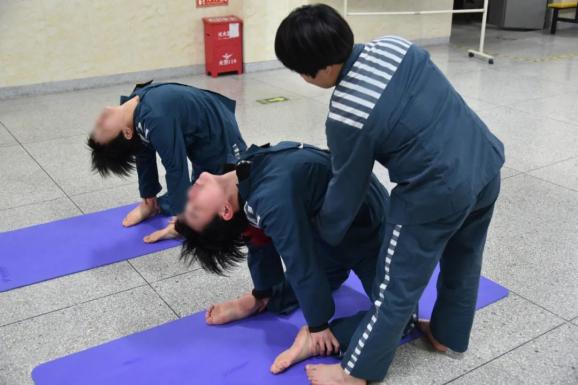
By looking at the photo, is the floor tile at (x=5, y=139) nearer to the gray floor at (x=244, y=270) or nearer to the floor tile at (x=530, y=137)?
the gray floor at (x=244, y=270)

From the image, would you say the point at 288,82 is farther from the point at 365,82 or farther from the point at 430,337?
the point at 365,82

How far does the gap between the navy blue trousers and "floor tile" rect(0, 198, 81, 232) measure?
1.57 metres

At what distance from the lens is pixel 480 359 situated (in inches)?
71.0

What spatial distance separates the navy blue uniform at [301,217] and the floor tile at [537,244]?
0.67 metres

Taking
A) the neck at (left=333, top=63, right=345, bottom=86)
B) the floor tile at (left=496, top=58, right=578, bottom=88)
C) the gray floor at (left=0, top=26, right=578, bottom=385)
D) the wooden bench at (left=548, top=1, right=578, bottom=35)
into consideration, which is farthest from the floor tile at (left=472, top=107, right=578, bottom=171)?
the wooden bench at (left=548, top=1, right=578, bottom=35)

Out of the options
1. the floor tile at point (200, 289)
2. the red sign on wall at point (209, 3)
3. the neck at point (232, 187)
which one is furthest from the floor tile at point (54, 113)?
the neck at point (232, 187)

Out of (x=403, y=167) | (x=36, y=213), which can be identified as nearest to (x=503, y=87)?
(x=36, y=213)

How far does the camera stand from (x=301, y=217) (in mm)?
1645

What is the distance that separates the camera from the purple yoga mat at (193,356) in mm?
1729

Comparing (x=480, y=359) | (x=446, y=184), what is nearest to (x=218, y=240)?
(x=446, y=184)

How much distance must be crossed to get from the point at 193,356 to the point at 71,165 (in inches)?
75.6

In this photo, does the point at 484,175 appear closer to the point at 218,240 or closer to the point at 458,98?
the point at 458,98

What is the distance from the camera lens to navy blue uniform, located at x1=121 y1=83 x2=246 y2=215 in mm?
2262

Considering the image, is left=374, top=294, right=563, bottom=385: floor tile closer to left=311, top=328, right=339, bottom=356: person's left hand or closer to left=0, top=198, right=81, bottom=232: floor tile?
left=311, top=328, right=339, bottom=356: person's left hand
